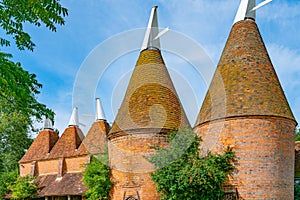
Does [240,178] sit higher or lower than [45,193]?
higher

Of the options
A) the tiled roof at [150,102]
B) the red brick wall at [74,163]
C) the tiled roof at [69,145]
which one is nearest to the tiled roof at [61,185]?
the red brick wall at [74,163]

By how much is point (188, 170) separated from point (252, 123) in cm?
263

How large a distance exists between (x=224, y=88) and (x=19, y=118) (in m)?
18.3

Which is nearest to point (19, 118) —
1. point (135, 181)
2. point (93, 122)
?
point (93, 122)

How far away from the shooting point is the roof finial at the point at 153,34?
15.9 m

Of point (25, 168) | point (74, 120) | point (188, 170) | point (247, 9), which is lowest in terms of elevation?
point (25, 168)

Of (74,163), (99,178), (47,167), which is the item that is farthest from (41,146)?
(99,178)

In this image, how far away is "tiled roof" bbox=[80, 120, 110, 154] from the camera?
71.5 ft

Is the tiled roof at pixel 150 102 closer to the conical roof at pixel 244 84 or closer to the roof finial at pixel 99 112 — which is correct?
the conical roof at pixel 244 84

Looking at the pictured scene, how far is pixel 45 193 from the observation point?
22.1 metres

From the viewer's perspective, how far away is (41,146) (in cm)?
2694

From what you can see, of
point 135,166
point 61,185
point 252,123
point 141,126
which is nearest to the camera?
point 252,123

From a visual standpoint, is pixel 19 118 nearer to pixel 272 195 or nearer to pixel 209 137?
pixel 209 137

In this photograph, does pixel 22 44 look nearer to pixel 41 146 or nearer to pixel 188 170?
pixel 188 170
